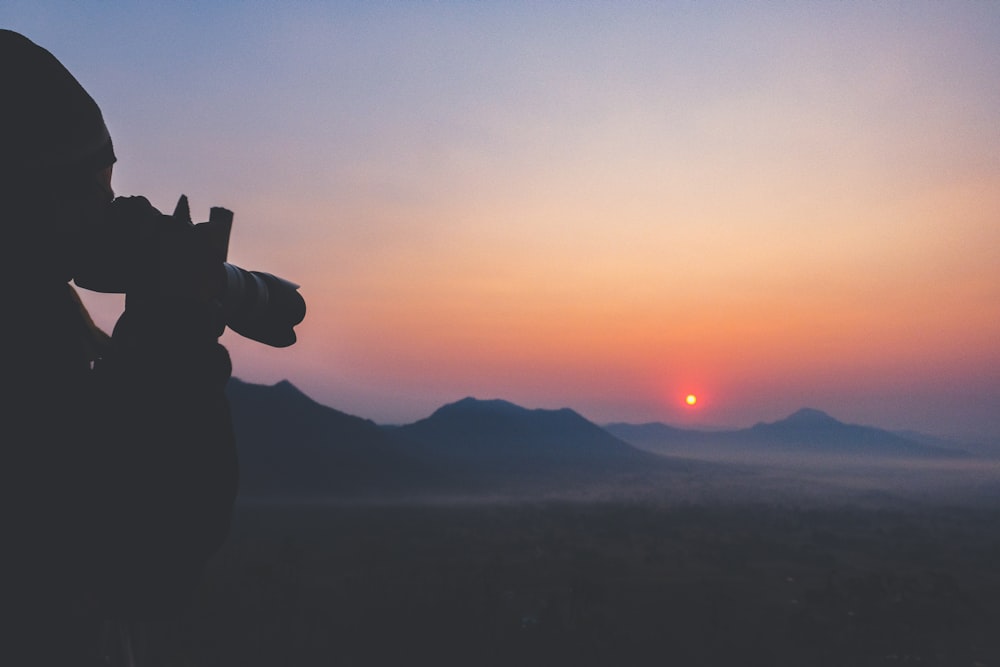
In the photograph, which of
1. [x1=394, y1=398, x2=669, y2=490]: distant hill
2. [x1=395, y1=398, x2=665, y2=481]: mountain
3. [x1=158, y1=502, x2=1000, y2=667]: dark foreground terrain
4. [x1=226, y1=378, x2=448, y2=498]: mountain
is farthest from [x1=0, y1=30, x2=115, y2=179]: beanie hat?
[x1=395, y1=398, x2=665, y2=481]: mountain

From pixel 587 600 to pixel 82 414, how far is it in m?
18.4

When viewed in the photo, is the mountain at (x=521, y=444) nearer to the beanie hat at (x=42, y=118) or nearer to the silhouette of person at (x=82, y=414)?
the silhouette of person at (x=82, y=414)

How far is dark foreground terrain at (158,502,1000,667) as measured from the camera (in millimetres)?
13719

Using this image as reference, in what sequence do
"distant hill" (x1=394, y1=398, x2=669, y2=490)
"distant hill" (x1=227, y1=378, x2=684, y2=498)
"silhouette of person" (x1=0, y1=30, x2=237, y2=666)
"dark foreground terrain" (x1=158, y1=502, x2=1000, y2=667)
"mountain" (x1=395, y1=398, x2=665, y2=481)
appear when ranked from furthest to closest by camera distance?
"mountain" (x1=395, y1=398, x2=665, y2=481)
"distant hill" (x1=394, y1=398, x2=669, y2=490)
"distant hill" (x1=227, y1=378, x2=684, y2=498)
"dark foreground terrain" (x1=158, y1=502, x2=1000, y2=667)
"silhouette of person" (x1=0, y1=30, x2=237, y2=666)

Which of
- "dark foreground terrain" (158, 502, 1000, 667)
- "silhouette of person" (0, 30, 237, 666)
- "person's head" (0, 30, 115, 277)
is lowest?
"dark foreground terrain" (158, 502, 1000, 667)

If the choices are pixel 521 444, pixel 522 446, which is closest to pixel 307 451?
pixel 522 446

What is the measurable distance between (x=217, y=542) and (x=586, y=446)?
167 m

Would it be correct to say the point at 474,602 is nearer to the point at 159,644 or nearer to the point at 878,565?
the point at 159,644

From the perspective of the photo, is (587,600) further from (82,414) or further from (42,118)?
(42,118)

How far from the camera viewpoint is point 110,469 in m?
0.92

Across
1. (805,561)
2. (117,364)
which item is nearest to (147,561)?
(117,364)

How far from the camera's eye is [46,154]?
37.1 inches

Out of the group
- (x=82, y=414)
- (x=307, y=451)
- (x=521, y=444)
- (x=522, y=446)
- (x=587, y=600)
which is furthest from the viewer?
(x=521, y=444)

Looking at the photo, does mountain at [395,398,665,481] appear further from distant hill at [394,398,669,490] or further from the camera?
the camera
